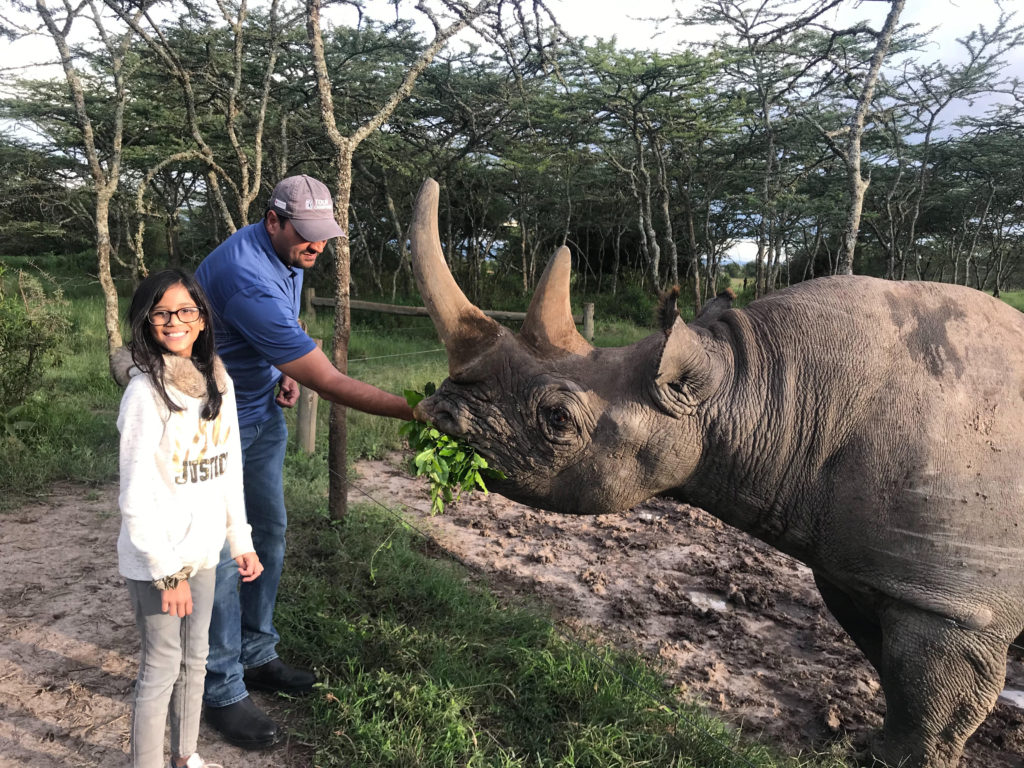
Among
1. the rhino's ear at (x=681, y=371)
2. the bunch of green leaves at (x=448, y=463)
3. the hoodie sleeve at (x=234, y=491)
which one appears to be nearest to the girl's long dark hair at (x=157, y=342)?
the hoodie sleeve at (x=234, y=491)

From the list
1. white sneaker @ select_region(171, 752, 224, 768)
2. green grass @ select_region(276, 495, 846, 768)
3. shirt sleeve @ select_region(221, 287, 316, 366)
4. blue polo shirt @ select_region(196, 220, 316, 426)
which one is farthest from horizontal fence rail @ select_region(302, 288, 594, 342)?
white sneaker @ select_region(171, 752, 224, 768)

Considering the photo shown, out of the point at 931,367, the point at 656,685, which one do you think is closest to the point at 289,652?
the point at 656,685

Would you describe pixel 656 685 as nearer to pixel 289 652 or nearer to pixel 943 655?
pixel 943 655

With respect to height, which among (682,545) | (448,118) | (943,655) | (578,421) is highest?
(448,118)

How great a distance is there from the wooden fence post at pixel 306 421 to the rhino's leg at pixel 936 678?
213 inches

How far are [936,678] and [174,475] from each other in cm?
285

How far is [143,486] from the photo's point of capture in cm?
216

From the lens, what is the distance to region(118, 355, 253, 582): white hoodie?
7.08 feet

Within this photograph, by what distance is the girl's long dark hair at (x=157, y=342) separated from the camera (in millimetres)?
2232

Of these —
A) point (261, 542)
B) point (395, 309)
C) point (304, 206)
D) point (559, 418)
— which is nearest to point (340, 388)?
point (304, 206)

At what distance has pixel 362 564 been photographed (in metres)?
4.33

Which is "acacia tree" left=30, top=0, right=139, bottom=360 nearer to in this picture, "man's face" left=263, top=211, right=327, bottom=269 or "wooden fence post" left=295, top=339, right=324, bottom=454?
"wooden fence post" left=295, top=339, right=324, bottom=454

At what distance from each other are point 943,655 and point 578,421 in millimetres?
1613

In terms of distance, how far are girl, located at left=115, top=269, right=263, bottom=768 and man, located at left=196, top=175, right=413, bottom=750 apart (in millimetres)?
324
